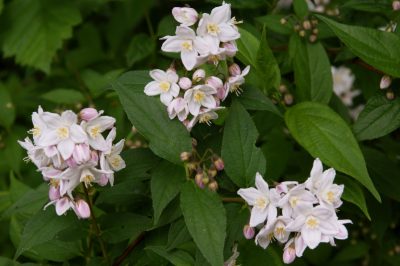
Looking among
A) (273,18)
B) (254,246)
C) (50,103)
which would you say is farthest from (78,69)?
(254,246)

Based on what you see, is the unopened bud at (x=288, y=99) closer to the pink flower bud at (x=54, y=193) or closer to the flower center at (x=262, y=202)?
the flower center at (x=262, y=202)

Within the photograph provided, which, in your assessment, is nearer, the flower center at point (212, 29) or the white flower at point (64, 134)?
the white flower at point (64, 134)

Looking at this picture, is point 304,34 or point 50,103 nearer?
point 304,34

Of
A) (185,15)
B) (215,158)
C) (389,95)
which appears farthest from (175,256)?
(389,95)

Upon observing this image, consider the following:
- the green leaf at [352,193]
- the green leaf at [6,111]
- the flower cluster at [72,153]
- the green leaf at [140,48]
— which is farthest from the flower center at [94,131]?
the green leaf at [6,111]

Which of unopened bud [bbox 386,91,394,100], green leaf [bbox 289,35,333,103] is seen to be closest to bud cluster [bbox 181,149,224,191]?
green leaf [bbox 289,35,333,103]

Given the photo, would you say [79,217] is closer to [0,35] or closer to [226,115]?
[226,115]
